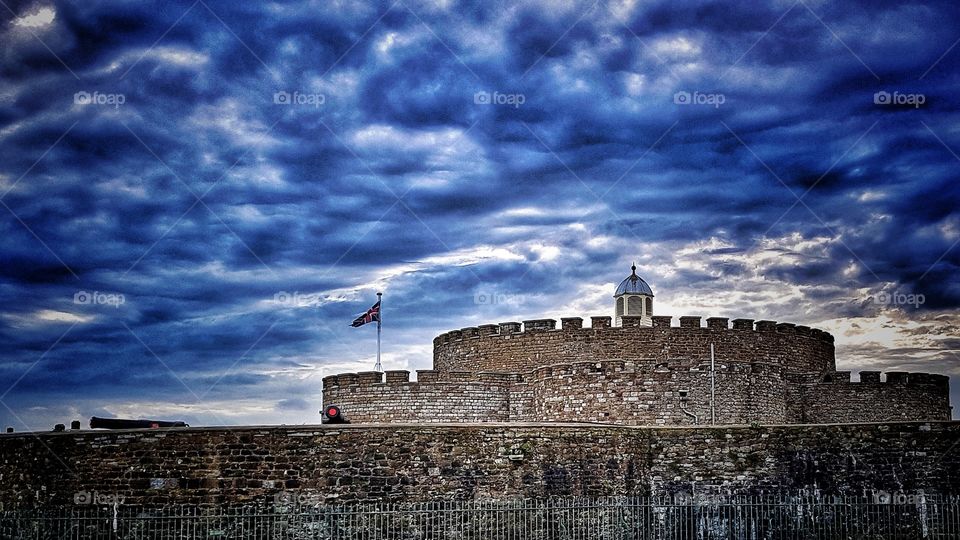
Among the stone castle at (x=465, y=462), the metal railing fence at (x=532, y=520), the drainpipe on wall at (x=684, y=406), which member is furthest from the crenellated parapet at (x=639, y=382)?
the metal railing fence at (x=532, y=520)

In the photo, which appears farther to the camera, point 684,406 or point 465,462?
point 684,406

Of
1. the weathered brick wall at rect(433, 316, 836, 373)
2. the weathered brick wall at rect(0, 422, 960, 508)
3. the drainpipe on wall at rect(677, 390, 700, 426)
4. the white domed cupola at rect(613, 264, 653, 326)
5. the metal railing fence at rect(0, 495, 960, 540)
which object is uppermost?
Answer: the white domed cupola at rect(613, 264, 653, 326)

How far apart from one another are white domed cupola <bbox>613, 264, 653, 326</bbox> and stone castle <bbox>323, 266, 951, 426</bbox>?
3354 mm

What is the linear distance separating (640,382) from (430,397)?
7.99 meters

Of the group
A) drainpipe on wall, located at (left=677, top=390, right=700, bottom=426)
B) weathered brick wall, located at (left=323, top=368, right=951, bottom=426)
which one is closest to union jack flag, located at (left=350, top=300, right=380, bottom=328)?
weathered brick wall, located at (left=323, top=368, right=951, bottom=426)

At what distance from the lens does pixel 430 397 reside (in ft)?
131

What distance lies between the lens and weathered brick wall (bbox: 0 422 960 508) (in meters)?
25.8

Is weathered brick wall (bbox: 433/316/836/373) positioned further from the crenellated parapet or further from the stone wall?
the stone wall

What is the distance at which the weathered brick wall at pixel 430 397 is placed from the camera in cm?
3981

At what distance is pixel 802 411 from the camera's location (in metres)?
40.0

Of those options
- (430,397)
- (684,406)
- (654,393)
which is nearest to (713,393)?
(684,406)

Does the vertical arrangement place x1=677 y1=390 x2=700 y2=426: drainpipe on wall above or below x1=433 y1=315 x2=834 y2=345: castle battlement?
below

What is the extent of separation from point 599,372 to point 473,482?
11982 millimetres

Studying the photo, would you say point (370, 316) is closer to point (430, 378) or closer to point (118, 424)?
point (430, 378)
